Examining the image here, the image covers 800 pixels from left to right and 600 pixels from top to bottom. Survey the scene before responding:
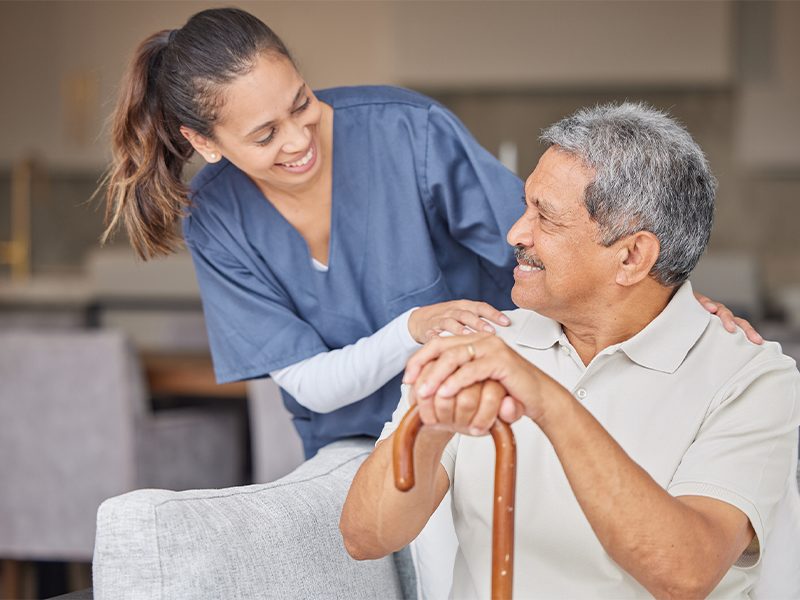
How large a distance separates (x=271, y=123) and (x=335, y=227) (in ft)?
0.90

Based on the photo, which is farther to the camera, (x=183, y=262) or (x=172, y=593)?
(x=183, y=262)

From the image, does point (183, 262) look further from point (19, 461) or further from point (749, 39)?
point (749, 39)

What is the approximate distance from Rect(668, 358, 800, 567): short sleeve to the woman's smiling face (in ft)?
2.19

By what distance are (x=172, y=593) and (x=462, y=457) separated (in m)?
0.40

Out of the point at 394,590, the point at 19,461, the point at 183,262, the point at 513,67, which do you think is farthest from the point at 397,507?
the point at 513,67

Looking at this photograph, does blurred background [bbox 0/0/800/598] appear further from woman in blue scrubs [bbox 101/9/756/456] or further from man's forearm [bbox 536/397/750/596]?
man's forearm [bbox 536/397/750/596]

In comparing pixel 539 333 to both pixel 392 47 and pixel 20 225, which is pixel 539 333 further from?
pixel 20 225

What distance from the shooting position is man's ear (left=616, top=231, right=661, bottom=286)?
1322 millimetres

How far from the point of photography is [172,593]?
1210 mm

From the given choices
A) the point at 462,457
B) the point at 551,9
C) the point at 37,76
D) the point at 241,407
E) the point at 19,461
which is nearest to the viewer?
the point at 462,457

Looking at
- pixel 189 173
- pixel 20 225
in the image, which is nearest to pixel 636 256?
pixel 189 173

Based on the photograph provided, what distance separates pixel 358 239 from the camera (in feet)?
5.84

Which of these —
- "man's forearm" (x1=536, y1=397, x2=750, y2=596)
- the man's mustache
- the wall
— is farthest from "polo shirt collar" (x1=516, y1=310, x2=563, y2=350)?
the wall

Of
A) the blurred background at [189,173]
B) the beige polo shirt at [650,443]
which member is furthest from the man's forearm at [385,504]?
the blurred background at [189,173]
